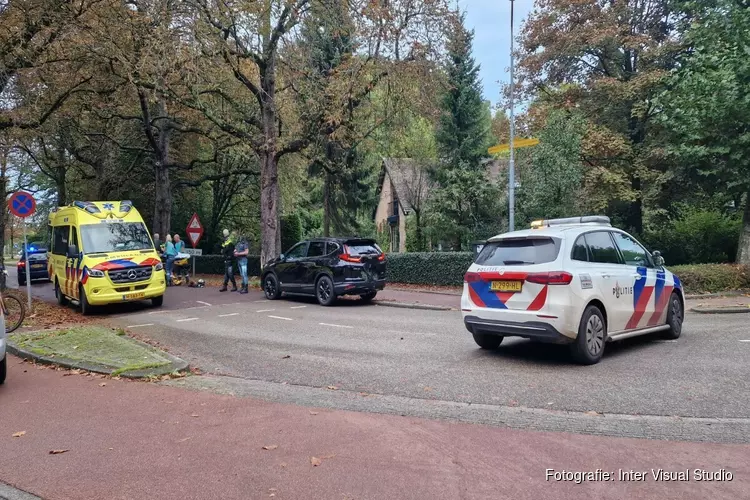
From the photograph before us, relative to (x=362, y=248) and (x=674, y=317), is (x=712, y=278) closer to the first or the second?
(x=674, y=317)

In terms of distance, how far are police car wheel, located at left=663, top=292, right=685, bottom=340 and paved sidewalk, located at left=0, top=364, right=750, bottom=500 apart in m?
5.07

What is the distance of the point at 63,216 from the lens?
15281 millimetres

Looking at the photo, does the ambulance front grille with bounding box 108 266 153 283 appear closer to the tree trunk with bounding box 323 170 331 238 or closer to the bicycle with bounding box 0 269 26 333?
the bicycle with bounding box 0 269 26 333

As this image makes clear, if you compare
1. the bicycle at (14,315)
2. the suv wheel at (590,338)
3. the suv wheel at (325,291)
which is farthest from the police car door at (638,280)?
the bicycle at (14,315)

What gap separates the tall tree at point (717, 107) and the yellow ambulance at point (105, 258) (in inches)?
611

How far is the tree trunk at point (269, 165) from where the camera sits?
19109mm

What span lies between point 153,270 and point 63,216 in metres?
3.58

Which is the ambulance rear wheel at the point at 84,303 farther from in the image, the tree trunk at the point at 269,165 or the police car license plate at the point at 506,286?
the police car license plate at the point at 506,286

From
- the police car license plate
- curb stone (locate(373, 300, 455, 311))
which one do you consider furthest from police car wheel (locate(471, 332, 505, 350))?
curb stone (locate(373, 300, 455, 311))

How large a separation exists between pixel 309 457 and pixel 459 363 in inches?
142

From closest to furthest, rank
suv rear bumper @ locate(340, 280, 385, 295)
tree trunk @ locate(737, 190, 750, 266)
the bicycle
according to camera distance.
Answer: the bicycle < suv rear bumper @ locate(340, 280, 385, 295) < tree trunk @ locate(737, 190, 750, 266)

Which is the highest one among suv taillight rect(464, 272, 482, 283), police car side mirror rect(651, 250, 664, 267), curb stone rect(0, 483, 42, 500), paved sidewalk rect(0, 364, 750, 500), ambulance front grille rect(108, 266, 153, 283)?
police car side mirror rect(651, 250, 664, 267)

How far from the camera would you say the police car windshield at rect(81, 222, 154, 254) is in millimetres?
13805

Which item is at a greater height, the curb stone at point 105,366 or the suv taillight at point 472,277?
the suv taillight at point 472,277
